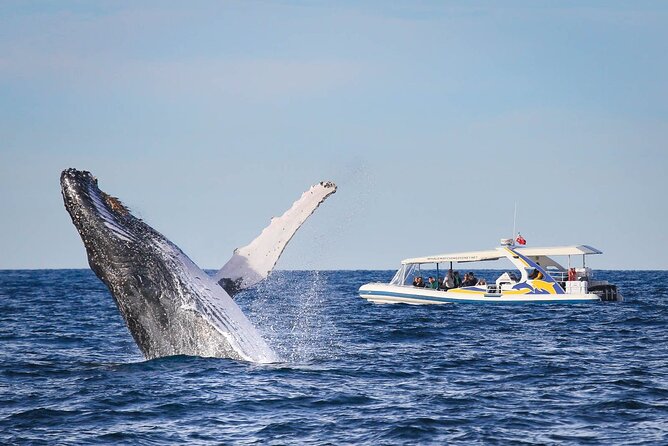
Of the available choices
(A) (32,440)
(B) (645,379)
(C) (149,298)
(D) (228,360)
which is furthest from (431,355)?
(A) (32,440)

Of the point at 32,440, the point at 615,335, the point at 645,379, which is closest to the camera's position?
the point at 32,440

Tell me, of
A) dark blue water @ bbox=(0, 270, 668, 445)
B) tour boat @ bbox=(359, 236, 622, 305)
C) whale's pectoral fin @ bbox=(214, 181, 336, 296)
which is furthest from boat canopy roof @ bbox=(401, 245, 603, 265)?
whale's pectoral fin @ bbox=(214, 181, 336, 296)

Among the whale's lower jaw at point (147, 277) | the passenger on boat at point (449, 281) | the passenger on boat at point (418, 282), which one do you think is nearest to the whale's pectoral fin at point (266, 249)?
the whale's lower jaw at point (147, 277)

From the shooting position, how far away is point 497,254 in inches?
1382

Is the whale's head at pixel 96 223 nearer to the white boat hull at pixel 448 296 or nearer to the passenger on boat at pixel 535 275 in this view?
the white boat hull at pixel 448 296

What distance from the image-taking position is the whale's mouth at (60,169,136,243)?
34.3ft

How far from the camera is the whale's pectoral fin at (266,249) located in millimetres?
10875

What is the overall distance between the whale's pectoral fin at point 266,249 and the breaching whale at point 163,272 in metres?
0.01

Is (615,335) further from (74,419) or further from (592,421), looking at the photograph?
(74,419)

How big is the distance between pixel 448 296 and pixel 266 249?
24.5 m

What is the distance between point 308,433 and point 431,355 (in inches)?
288

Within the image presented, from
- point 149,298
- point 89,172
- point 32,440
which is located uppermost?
point 89,172

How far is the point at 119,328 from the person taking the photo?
22.9m

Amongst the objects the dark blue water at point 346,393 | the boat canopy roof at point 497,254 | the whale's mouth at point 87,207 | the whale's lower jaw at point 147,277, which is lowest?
the dark blue water at point 346,393
